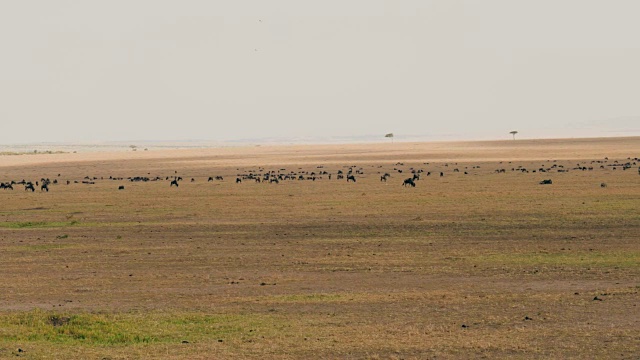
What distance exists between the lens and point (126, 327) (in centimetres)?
1792

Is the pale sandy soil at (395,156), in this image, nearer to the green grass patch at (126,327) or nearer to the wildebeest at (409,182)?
the wildebeest at (409,182)

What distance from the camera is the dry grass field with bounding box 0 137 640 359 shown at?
660 inches

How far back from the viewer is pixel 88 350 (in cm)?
1648

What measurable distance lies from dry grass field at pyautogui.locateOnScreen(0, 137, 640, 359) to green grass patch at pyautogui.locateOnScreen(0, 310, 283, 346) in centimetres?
4

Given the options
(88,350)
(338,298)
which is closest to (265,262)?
(338,298)

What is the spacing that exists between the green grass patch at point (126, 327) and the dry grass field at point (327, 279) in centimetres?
4

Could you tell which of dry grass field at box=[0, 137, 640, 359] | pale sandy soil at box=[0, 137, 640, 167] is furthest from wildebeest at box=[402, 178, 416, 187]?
pale sandy soil at box=[0, 137, 640, 167]

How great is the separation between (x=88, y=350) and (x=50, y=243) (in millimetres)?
16923

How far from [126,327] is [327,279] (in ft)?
22.5

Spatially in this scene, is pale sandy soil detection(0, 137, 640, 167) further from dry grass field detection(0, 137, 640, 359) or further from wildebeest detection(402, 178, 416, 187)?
dry grass field detection(0, 137, 640, 359)

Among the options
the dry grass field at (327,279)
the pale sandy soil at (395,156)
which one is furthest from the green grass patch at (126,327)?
the pale sandy soil at (395,156)

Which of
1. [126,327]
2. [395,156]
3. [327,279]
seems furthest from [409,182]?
[395,156]

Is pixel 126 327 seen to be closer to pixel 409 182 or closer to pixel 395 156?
pixel 409 182

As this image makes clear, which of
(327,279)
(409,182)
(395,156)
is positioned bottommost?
(327,279)
